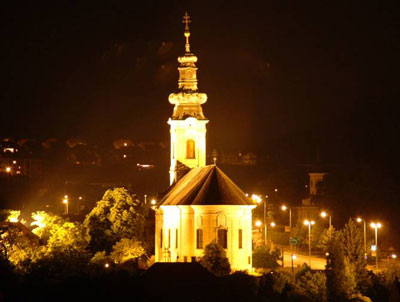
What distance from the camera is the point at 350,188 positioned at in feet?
398

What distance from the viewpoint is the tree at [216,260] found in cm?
8512

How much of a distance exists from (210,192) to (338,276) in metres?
16.6

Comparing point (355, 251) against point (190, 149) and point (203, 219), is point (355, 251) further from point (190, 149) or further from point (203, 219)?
point (190, 149)

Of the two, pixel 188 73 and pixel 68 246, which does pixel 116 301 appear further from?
pixel 188 73

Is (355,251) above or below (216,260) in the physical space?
above

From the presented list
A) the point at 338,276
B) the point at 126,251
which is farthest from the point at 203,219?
the point at 338,276

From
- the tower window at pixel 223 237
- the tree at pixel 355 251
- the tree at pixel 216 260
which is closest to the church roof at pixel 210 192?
the tower window at pixel 223 237

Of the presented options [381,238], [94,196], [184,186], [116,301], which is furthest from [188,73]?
[94,196]

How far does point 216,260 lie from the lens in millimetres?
86312

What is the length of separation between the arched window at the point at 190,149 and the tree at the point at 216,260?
1796cm

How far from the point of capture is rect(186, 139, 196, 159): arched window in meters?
105

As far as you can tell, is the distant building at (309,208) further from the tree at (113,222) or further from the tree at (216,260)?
the tree at (216,260)

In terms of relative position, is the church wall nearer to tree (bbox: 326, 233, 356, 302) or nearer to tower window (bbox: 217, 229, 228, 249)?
tower window (bbox: 217, 229, 228, 249)

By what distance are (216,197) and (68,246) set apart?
10957 mm
